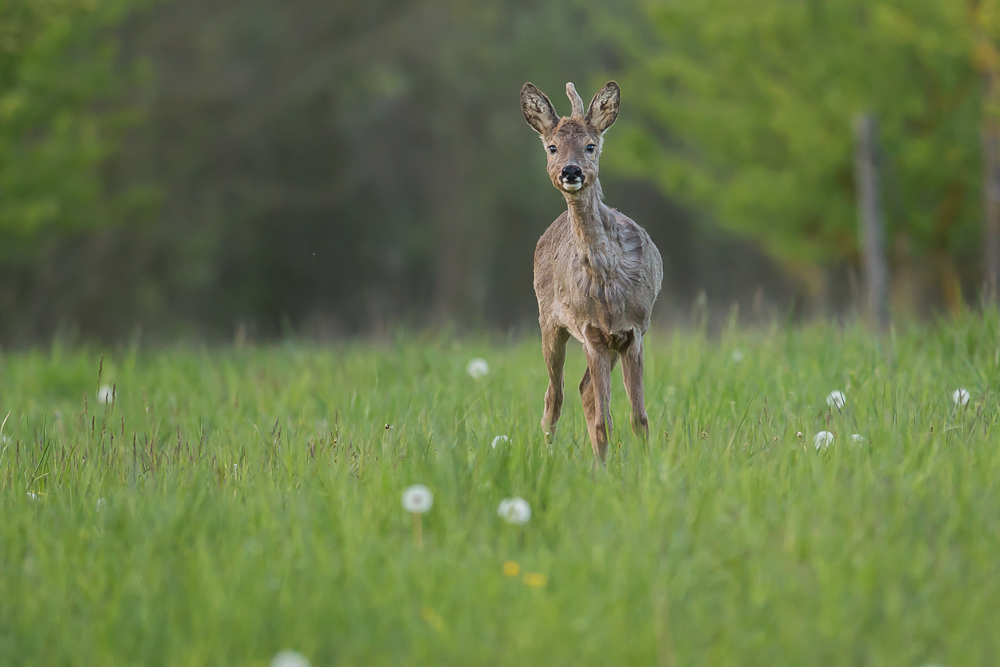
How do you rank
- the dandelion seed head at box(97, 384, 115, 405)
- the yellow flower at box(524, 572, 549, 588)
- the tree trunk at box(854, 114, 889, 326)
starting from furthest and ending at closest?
the tree trunk at box(854, 114, 889, 326) → the dandelion seed head at box(97, 384, 115, 405) → the yellow flower at box(524, 572, 549, 588)

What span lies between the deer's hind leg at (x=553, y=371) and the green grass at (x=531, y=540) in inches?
4.1

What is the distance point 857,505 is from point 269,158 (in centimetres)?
2393

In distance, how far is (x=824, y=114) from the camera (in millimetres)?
14891

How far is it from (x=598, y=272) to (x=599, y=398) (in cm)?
56

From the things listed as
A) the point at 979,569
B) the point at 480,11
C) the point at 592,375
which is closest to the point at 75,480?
the point at 592,375

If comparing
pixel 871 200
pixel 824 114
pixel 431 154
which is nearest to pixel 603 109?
pixel 871 200

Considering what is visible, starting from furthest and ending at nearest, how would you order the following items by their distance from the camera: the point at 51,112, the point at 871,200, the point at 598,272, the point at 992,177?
the point at 51,112, the point at 992,177, the point at 871,200, the point at 598,272

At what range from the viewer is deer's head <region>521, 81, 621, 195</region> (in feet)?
14.2

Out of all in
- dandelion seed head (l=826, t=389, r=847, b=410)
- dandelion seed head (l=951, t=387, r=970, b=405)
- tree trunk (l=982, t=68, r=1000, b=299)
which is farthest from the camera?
tree trunk (l=982, t=68, r=1000, b=299)

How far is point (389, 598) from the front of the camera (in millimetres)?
2996

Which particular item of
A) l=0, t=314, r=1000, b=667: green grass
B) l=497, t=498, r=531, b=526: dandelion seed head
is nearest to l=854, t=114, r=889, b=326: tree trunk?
l=0, t=314, r=1000, b=667: green grass

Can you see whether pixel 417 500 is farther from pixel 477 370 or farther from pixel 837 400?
pixel 477 370

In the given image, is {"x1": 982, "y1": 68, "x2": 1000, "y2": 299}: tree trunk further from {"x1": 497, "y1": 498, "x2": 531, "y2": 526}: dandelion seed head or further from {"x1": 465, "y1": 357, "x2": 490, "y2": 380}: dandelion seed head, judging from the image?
{"x1": 497, "y1": 498, "x2": 531, "y2": 526}: dandelion seed head

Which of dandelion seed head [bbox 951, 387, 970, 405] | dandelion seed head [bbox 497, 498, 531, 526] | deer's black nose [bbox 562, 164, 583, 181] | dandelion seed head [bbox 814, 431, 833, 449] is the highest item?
deer's black nose [bbox 562, 164, 583, 181]
